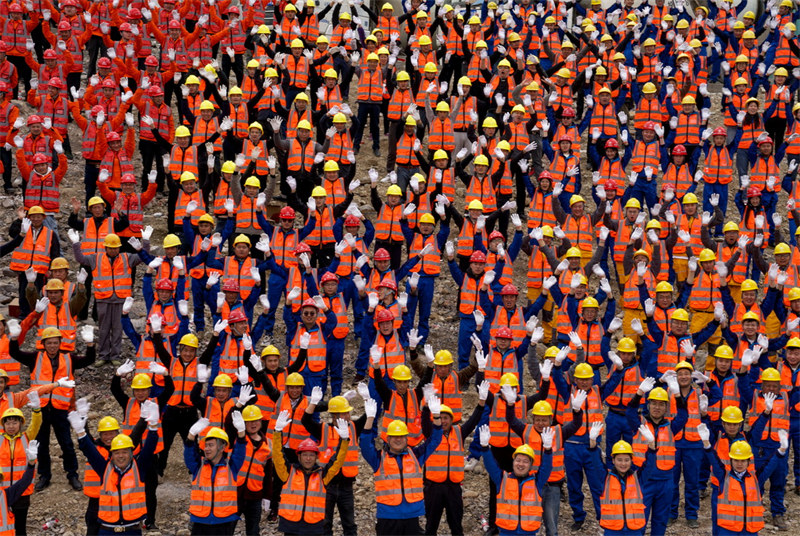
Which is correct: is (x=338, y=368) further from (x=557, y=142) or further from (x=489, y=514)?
(x=557, y=142)

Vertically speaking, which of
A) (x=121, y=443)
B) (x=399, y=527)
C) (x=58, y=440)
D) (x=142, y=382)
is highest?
(x=142, y=382)

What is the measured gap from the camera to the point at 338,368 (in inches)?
581

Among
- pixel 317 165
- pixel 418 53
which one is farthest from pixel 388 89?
pixel 317 165

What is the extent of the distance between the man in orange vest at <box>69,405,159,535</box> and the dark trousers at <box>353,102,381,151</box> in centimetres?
1018

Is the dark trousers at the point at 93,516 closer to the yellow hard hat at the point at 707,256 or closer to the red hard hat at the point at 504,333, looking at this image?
the red hard hat at the point at 504,333

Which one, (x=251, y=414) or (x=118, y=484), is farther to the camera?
(x=251, y=414)

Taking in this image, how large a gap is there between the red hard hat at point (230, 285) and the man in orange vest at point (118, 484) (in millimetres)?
3810

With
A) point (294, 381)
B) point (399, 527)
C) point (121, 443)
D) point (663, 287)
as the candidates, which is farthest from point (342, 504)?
point (663, 287)

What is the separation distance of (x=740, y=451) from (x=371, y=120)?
1082cm

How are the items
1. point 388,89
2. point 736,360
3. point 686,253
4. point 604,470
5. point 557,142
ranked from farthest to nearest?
1. point 388,89
2. point 557,142
3. point 686,253
4. point 736,360
5. point 604,470

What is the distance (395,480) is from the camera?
11.2 metres

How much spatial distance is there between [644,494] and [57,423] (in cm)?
666

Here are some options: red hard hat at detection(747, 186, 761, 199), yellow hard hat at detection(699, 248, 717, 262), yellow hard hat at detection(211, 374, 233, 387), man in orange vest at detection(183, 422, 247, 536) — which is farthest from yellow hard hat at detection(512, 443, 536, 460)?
red hard hat at detection(747, 186, 761, 199)

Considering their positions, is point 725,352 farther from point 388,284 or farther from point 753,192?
point 753,192
